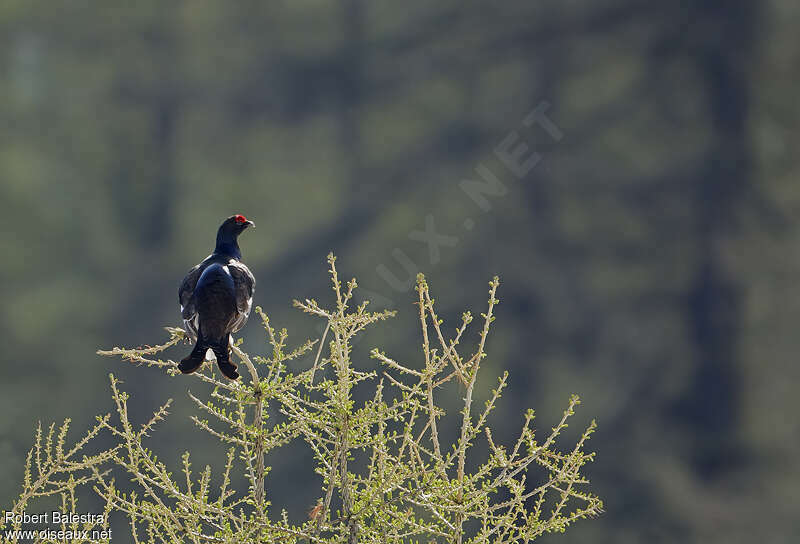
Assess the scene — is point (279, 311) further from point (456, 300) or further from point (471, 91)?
point (471, 91)

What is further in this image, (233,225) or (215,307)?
(233,225)

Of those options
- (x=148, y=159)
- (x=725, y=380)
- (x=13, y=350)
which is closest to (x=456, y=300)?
(x=725, y=380)

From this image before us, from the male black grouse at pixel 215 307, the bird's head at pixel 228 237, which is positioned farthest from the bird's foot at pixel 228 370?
the bird's head at pixel 228 237

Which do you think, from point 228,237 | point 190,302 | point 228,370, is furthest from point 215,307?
point 228,237

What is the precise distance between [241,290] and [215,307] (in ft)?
0.34

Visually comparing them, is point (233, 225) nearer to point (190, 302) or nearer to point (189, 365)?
point (190, 302)

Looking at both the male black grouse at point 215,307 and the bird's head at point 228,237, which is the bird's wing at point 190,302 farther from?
the bird's head at point 228,237

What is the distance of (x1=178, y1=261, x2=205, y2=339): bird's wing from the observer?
1774 millimetres

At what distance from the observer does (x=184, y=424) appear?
4.09m

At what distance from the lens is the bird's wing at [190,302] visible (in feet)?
5.82

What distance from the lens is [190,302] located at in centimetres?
182

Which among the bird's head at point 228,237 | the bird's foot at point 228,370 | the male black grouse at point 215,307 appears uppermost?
the bird's head at point 228,237

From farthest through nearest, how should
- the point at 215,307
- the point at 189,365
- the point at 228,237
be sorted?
the point at 228,237 → the point at 215,307 → the point at 189,365

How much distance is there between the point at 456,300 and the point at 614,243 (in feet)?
2.29
